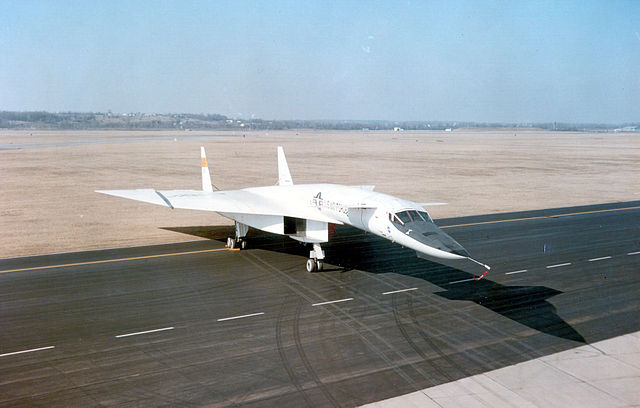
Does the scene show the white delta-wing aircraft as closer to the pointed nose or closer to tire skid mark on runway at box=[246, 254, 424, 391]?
the pointed nose

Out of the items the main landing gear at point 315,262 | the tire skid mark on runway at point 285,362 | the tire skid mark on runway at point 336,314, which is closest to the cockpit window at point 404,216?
the tire skid mark on runway at point 336,314

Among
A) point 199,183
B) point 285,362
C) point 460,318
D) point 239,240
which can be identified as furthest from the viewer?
point 199,183

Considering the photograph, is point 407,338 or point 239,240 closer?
point 407,338

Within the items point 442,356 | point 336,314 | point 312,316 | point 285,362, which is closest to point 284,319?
point 312,316

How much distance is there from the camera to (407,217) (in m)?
18.4

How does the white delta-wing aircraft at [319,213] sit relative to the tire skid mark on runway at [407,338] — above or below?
above

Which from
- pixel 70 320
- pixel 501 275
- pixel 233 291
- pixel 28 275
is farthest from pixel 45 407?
pixel 501 275

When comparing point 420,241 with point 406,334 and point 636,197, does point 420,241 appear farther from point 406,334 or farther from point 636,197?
point 636,197

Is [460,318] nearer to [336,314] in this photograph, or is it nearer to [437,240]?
[437,240]

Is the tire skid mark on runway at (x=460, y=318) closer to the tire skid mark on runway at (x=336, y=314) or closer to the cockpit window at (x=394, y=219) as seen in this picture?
the tire skid mark on runway at (x=336, y=314)

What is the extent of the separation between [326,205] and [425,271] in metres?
5.09

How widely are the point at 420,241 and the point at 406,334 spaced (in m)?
3.37

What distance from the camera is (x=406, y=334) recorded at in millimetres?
15227

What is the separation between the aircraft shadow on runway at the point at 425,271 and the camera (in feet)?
55.1
